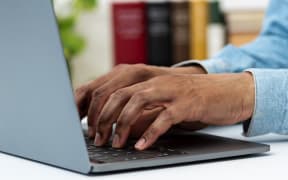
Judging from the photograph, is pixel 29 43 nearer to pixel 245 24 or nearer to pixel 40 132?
pixel 40 132

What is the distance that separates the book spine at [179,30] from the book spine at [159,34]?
17 mm

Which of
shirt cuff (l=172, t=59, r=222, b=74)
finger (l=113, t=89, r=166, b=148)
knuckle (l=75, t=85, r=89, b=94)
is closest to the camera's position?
finger (l=113, t=89, r=166, b=148)

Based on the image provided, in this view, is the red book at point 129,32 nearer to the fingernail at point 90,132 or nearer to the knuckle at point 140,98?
the fingernail at point 90,132

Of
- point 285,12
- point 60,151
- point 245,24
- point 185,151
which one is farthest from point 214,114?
point 245,24

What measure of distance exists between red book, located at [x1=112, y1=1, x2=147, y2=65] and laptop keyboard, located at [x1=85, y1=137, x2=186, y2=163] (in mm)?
1600

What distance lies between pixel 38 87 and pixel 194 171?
0.18m

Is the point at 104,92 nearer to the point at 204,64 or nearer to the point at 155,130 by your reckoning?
the point at 155,130

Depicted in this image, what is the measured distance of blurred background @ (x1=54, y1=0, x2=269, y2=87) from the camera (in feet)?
7.83

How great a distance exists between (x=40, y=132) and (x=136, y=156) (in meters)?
0.11

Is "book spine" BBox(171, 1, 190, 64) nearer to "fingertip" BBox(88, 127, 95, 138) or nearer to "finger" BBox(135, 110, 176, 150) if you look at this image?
"fingertip" BBox(88, 127, 95, 138)

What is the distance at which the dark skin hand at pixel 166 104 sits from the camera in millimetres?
802

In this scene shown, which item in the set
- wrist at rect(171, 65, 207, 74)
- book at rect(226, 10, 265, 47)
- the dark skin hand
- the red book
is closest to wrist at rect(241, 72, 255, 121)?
the dark skin hand

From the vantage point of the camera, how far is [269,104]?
91 centimetres

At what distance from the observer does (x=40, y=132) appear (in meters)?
Answer: 0.73
